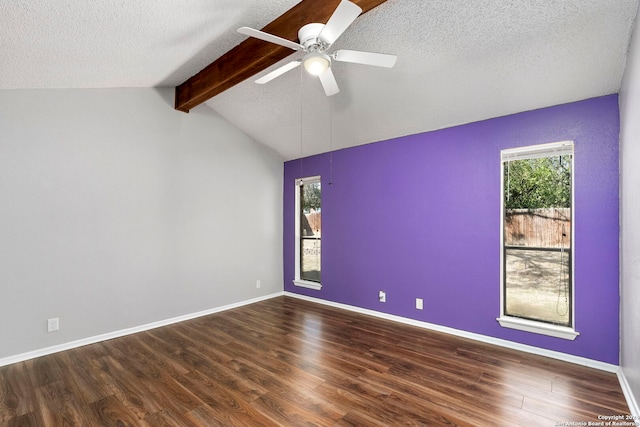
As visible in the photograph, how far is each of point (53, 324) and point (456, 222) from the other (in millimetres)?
4426

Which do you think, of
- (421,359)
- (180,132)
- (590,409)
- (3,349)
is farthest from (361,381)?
(180,132)

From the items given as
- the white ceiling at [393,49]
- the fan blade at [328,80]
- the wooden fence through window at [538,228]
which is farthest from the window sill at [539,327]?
the fan blade at [328,80]

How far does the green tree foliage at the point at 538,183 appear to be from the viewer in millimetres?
3000

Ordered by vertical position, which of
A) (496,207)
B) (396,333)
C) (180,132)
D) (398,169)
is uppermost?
(180,132)

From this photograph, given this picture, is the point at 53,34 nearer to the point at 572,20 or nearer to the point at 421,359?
the point at 572,20

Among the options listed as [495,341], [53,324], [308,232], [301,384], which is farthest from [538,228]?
[53,324]

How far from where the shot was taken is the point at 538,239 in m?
3.13

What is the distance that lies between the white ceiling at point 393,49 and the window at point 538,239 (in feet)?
1.81

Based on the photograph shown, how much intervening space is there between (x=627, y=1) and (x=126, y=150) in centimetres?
462

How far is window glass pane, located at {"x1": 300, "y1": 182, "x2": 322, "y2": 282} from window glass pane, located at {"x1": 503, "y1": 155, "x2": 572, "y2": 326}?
2.71 metres

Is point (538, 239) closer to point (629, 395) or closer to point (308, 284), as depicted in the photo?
point (629, 395)

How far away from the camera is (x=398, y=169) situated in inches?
158

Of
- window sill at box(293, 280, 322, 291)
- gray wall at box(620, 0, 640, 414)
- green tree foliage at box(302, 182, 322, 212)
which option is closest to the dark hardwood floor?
gray wall at box(620, 0, 640, 414)

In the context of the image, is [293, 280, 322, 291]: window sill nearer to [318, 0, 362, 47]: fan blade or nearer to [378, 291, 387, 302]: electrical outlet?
[378, 291, 387, 302]: electrical outlet
